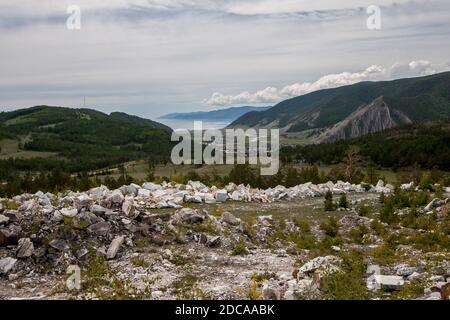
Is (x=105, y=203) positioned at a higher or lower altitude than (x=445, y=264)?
higher

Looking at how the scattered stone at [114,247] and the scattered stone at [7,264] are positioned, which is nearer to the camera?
the scattered stone at [7,264]

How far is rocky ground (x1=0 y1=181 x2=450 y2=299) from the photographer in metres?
11.7

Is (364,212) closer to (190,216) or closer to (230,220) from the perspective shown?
(230,220)

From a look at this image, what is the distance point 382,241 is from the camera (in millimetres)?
18344

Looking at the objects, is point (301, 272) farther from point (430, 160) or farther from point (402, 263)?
point (430, 160)

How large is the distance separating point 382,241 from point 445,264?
458 centimetres

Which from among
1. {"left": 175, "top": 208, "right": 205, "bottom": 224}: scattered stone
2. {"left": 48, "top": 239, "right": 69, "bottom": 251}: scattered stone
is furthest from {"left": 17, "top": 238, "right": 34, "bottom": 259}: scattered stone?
{"left": 175, "top": 208, "right": 205, "bottom": 224}: scattered stone

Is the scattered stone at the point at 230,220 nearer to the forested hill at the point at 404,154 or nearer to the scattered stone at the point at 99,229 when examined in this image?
the scattered stone at the point at 99,229

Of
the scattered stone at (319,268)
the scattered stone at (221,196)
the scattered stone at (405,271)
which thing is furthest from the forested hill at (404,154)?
the scattered stone at (319,268)

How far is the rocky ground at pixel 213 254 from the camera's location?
11.7m
